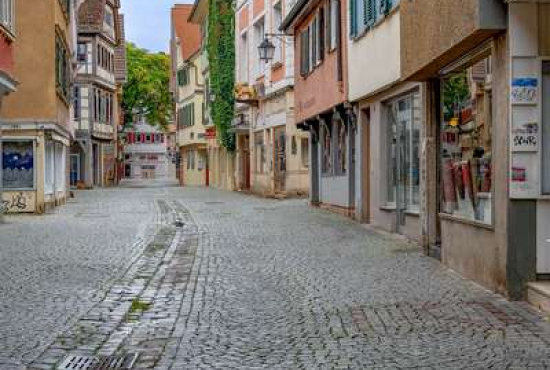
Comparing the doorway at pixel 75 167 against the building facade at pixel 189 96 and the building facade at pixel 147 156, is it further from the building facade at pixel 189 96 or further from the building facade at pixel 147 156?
the building facade at pixel 147 156

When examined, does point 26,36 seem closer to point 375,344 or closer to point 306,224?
point 306,224

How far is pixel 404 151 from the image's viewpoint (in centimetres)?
1673

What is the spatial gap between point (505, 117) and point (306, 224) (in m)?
11.2

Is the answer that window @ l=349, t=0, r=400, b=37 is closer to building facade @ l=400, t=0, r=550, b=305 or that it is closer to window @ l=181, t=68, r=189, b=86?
building facade @ l=400, t=0, r=550, b=305

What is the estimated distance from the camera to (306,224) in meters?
20.3

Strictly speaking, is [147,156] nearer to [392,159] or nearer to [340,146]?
[340,146]

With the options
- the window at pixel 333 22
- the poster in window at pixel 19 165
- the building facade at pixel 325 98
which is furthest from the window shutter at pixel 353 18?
Result: the poster in window at pixel 19 165

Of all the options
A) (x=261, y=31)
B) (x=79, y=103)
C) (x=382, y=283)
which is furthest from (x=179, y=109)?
(x=382, y=283)

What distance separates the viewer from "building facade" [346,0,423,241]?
1609cm

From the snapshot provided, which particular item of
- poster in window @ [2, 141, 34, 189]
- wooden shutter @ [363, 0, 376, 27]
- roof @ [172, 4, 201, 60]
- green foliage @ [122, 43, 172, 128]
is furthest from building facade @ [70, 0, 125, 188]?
wooden shutter @ [363, 0, 376, 27]

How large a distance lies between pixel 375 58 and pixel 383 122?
49.5 inches

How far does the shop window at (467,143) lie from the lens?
10.5 metres

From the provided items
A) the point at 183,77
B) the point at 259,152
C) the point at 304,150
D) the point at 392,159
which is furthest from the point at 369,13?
the point at 183,77

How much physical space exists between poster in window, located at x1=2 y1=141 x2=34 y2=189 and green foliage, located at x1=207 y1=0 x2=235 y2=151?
19.4 meters
